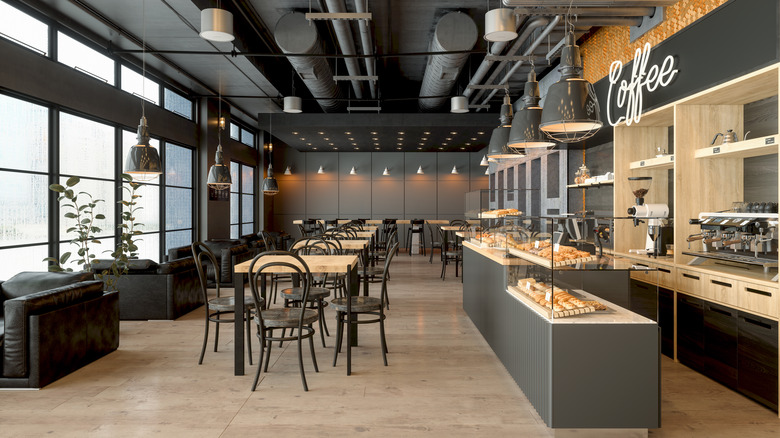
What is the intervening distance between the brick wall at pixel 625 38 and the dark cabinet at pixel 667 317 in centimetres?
225

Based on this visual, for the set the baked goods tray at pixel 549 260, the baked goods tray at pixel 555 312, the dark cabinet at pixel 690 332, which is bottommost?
the dark cabinet at pixel 690 332

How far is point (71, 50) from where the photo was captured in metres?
5.88

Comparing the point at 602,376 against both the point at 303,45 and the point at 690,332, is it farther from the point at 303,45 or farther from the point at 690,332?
the point at 303,45

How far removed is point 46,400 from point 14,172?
289 centimetres

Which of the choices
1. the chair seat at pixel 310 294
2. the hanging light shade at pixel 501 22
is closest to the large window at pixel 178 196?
the chair seat at pixel 310 294

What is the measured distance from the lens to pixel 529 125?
4.34 m

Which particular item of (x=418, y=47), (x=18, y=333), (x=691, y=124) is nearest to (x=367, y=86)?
(x=418, y=47)

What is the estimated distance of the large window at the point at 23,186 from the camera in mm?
4812

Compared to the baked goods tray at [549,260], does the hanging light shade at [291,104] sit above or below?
above

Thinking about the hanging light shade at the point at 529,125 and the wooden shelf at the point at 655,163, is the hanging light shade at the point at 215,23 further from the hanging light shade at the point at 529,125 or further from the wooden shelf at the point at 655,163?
the wooden shelf at the point at 655,163

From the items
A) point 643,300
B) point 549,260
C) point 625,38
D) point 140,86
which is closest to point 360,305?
point 549,260

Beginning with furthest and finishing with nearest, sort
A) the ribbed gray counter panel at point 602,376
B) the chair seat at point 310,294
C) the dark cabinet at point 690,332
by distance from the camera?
the chair seat at point 310,294 → the dark cabinet at point 690,332 → the ribbed gray counter panel at point 602,376

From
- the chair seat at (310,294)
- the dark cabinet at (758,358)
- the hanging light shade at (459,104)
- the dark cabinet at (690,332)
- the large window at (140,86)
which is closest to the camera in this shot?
the dark cabinet at (758,358)

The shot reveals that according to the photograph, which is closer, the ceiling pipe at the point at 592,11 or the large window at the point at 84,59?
the ceiling pipe at the point at 592,11
